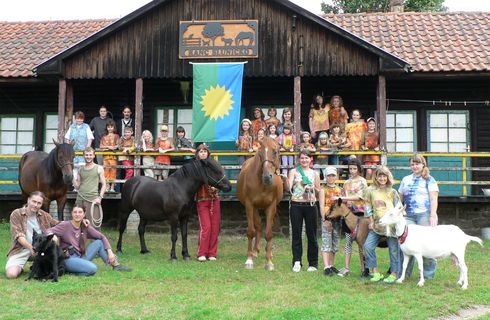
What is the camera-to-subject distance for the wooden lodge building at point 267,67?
12.7 meters

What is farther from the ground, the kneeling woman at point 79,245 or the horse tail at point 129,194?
the horse tail at point 129,194

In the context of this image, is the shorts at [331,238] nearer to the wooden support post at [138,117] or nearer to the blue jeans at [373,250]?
the blue jeans at [373,250]

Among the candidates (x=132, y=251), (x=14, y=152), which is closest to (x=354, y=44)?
(x=132, y=251)

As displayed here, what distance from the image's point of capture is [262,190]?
8711 millimetres

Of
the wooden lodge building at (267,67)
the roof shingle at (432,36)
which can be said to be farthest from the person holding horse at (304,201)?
the roof shingle at (432,36)

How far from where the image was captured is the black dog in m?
7.16

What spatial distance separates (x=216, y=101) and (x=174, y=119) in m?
3.29

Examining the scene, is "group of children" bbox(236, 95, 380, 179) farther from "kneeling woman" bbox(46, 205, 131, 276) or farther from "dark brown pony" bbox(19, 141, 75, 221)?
"kneeling woman" bbox(46, 205, 131, 276)

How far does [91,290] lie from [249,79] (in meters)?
9.05

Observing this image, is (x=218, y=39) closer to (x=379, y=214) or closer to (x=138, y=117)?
(x=138, y=117)

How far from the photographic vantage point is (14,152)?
15.9 metres

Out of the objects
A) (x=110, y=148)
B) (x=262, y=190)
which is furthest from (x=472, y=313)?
(x=110, y=148)

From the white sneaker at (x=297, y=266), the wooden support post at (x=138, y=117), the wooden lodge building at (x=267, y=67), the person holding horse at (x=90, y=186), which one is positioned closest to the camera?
the white sneaker at (x=297, y=266)

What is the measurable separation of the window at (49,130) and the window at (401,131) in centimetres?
984
